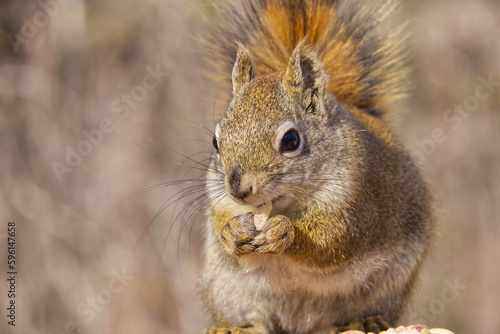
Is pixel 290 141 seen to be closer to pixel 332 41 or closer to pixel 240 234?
pixel 240 234

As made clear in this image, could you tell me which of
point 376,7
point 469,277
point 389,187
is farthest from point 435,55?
point 389,187

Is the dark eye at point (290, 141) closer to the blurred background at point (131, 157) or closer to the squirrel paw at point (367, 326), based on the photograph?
the squirrel paw at point (367, 326)

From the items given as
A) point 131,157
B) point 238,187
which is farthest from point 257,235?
point 131,157

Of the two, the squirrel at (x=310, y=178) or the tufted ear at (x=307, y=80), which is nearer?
the squirrel at (x=310, y=178)

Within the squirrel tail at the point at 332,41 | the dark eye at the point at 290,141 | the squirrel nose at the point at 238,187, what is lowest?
the squirrel nose at the point at 238,187

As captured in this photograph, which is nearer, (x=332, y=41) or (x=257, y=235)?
(x=257, y=235)

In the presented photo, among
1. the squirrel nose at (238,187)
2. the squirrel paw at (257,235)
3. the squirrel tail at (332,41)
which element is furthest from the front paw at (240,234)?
the squirrel tail at (332,41)

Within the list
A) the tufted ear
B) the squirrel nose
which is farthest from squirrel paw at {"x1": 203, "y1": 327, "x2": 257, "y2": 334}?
the tufted ear

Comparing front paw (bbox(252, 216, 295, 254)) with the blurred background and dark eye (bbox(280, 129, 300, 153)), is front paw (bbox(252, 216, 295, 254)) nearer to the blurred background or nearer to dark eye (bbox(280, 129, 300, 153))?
dark eye (bbox(280, 129, 300, 153))
